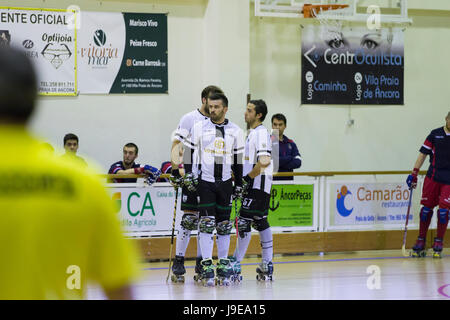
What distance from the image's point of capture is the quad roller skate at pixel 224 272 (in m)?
7.16

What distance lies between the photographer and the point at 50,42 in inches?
407

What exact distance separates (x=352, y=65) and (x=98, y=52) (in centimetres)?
414

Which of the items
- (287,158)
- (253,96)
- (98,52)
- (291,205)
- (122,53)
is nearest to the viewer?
(291,205)

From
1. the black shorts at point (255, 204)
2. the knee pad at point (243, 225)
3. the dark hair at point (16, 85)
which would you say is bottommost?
the knee pad at point (243, 225)

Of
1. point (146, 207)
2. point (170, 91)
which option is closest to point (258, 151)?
point (146, 207)

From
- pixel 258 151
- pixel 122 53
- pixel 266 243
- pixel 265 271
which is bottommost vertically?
pixel 265 271

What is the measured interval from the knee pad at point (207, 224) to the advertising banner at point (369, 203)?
120 inches

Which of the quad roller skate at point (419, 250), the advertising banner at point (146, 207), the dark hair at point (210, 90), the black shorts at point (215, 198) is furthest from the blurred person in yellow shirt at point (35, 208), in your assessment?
the quad roller skate at point (419, 250)

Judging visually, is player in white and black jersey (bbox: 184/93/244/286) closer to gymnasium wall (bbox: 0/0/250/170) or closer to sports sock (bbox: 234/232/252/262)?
sports sock (bbox: 234/232/252/262)

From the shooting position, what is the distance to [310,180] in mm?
9609

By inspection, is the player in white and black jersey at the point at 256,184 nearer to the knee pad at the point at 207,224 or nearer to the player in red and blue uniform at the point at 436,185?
the knee pad at the point at 207,224

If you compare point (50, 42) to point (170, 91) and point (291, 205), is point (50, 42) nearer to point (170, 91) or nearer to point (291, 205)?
point (170, 91)

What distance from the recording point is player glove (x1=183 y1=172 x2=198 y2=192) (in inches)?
279
